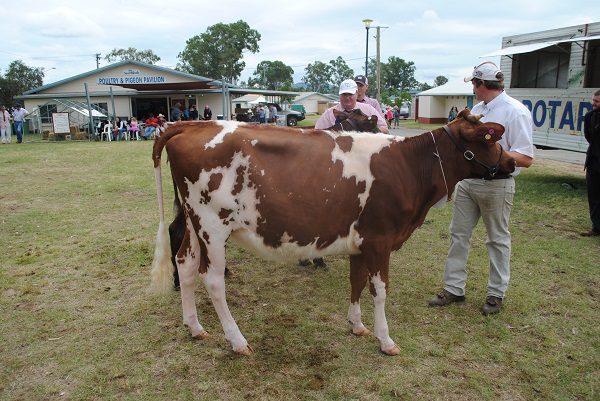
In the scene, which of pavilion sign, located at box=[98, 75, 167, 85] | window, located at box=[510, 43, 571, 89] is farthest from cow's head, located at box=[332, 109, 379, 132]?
pavilion sign, located at box=[98, 75, 167, 85]

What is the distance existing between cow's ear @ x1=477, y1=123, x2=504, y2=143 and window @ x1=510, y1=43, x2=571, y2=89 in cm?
816

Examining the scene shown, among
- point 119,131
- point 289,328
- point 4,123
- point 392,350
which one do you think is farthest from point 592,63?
point 4,123

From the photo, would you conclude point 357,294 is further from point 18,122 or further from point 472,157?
point 18,122

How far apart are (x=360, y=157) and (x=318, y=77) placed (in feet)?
436

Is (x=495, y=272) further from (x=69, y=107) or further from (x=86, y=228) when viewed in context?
(x=69, y=107)

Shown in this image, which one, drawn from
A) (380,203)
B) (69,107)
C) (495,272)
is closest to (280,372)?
(380,203)

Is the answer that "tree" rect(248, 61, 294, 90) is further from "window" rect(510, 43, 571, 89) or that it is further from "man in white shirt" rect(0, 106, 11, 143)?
"window" rect(510, 43, 571, 89)

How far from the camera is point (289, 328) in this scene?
4.09 m

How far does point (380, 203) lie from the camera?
3.63m

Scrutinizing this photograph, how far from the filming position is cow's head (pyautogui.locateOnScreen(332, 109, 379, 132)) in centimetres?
496

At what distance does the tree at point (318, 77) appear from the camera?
130750 mm

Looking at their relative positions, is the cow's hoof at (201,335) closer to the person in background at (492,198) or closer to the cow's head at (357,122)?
the person in background at (492,198)

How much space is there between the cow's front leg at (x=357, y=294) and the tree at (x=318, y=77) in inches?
5135

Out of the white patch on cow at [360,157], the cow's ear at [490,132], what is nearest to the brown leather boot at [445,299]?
the white patch on cow at [360,157]
